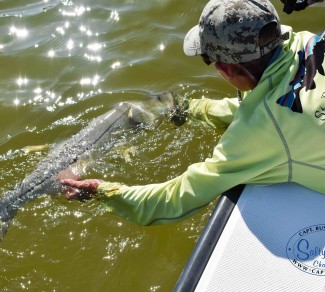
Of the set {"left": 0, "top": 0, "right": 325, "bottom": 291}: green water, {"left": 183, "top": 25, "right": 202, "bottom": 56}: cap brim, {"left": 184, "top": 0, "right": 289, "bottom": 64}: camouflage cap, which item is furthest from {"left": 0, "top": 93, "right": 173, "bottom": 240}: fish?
{"left": 184, "top": 0, "right": 289, "bottom": 64}: camouflage cap

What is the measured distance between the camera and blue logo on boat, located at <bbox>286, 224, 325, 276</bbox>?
8.25ft

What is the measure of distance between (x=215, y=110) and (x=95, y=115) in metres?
1.39

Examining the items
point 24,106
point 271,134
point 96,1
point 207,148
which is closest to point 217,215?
point 271,134

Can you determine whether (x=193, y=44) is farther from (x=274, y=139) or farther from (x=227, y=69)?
(x=274, y=139)

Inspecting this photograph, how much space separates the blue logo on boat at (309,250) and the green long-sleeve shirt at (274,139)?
27 cm

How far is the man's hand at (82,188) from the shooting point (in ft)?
11.5

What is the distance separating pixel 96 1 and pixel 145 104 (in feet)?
7.72

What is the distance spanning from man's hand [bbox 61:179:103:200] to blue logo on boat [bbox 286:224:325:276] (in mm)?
1442

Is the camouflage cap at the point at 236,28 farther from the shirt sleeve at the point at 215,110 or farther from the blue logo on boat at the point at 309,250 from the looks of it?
the shirt sleeve at the point at 215,110

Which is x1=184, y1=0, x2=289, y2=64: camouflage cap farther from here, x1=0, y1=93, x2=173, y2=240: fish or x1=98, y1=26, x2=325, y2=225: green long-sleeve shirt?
x1=0, y1=93, x2=173, y2=240: fish

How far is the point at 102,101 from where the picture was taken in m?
5.25

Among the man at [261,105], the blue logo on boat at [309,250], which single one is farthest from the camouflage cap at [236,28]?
the blue logo on boat at [309,250]

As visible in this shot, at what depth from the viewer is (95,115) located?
5086 mm

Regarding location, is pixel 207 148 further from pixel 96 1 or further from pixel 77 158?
pixel 96 1
